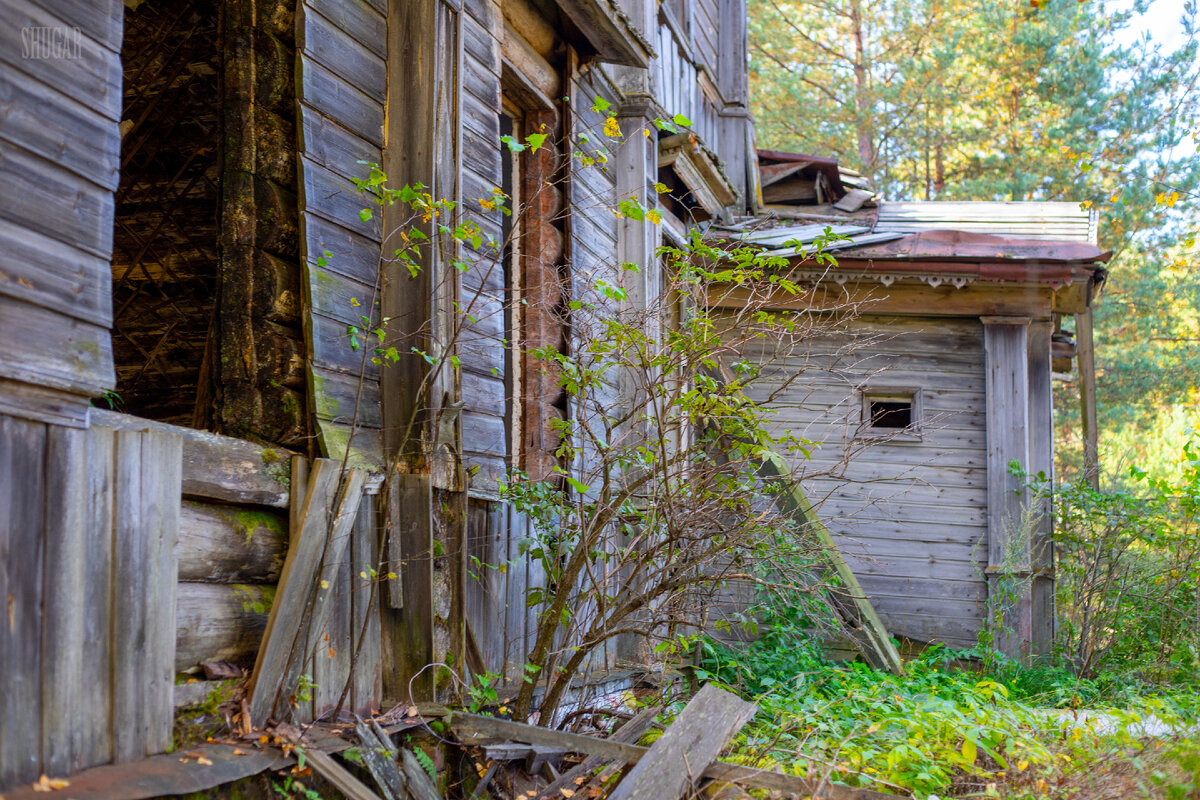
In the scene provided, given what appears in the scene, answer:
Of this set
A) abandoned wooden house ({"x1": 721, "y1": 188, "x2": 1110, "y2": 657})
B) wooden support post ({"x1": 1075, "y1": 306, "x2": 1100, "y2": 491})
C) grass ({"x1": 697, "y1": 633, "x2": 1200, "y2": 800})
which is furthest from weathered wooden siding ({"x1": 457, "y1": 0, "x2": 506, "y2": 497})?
wooden support post ({"x1": 1075, "y1": 306, "x2": 1100, "y2": 491})

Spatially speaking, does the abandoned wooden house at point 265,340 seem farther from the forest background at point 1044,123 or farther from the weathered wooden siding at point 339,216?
the forest background at point 1044,123

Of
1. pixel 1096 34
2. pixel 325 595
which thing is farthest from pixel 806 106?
pixel 325 595

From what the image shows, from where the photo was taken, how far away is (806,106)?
75.3 feet

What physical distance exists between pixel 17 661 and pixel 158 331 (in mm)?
4156

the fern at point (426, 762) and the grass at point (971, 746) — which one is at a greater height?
the fern at point (426, 762)

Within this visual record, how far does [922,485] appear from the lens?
931 centimetres

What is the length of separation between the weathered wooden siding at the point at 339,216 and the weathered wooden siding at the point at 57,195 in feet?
3.22

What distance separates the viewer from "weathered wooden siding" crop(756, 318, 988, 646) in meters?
9.31

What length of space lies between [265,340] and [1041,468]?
7.93 m

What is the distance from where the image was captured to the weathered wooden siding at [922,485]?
9.31 meters

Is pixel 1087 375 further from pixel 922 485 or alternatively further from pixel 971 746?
pixel 971 746

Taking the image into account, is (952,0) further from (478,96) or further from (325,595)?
(325,595)

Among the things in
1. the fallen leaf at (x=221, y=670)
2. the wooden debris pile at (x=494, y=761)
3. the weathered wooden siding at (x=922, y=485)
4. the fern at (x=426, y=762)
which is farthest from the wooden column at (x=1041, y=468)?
the fallen leaf at (x=221, y=670)

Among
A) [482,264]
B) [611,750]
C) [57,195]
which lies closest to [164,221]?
[482,264]
